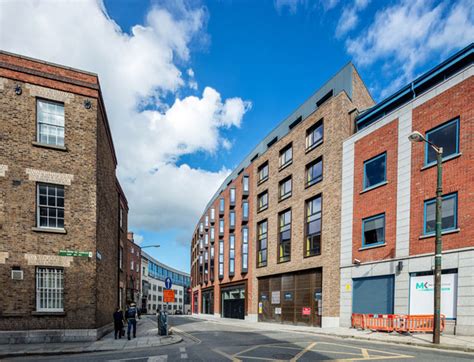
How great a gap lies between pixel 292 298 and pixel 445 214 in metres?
13.3

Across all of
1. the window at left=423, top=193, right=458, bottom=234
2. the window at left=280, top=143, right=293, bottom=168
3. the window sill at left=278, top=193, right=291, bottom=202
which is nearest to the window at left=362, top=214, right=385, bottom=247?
the window at left=423, top=193, right=458, bottom=234

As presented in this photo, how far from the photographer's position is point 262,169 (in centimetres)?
3312

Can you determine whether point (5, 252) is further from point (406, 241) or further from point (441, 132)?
point (441, 132)

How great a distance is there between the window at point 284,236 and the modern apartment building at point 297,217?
8cm

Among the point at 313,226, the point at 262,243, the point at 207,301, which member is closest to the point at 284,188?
the point at 313,226

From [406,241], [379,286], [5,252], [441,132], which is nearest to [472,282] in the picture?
[406,241]

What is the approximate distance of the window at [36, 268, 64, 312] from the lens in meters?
13.9

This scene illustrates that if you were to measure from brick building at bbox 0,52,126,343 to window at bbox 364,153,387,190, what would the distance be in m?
15.3

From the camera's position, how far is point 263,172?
3281 cm

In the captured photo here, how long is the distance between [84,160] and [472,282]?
1763 centimetres

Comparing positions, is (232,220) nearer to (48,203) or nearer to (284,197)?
(284,197)

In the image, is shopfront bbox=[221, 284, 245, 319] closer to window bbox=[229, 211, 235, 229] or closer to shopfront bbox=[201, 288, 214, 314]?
shopfront bbox=[201, 288, 214, 314]

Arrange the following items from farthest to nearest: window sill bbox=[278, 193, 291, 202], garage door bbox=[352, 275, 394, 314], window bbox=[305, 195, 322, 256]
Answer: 1. window sill bbox=[278, 193, 291, 202]
2. window bbox=[305, 195, 322, 256]
3. garage door bbox=[352, 275, 394, 314]

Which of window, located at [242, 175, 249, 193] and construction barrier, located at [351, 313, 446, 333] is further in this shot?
window, located at [242, 175, 249, 193]
